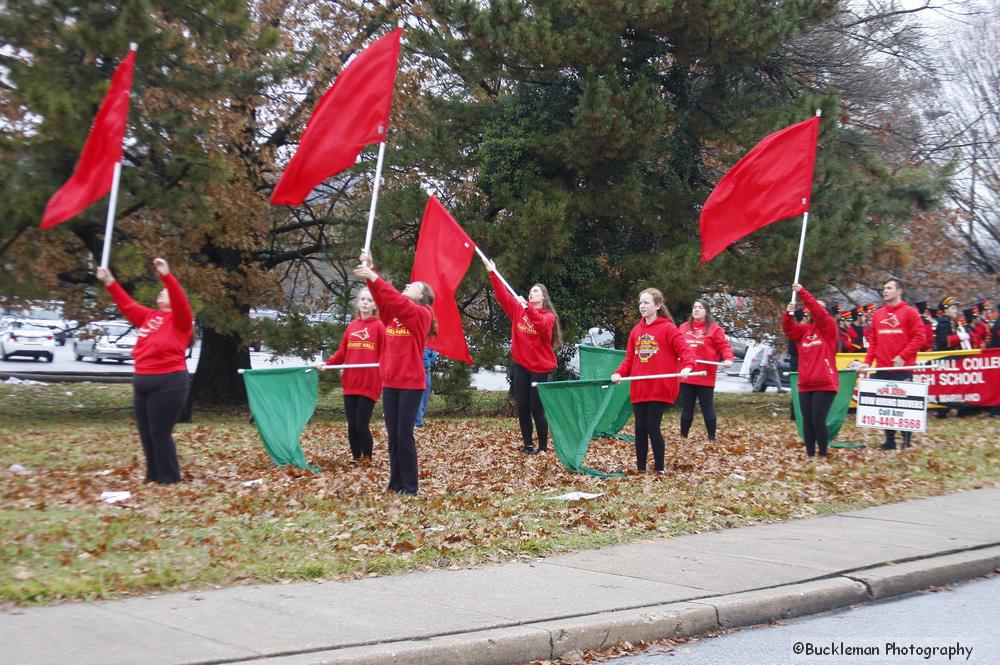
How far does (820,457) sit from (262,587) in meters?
8.10

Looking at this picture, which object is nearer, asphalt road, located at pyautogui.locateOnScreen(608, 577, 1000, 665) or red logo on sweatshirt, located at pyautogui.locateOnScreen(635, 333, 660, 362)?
asphalt road, located at pyautogui.locateOnScreen(608, 577, 1000, 665)

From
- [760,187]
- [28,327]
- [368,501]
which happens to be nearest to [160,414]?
[368,501]

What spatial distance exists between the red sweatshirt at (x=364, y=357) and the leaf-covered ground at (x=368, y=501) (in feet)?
2.75

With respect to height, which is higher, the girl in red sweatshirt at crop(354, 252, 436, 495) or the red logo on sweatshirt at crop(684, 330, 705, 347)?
the red logo on sweatshirt at crop(684, 330, 705, 347)

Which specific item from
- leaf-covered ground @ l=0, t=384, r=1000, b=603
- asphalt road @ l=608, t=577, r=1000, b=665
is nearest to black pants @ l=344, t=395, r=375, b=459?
leaf-covered ground @ l=0, t=384, r=1000, b=603

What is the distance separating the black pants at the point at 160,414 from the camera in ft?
32.4

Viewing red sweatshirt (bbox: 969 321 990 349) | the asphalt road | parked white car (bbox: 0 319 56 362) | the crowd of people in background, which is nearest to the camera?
the asphalt road

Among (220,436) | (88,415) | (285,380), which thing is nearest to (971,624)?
(285,380)

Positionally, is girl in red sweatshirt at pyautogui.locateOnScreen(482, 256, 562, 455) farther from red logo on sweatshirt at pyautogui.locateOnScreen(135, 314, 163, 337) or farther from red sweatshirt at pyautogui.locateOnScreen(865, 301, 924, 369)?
red sweatshirt at pyautogui.locateOnScreen(865, 301, 924, 369)

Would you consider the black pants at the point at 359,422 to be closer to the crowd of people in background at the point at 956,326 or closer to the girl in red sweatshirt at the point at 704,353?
the girl in red sweatshirt at the point at 704,353

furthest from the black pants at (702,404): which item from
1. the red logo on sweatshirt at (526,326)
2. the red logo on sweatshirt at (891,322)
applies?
the red logo on sweatshirt at (526,326)

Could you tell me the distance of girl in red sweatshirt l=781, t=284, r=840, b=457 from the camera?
12281 mm

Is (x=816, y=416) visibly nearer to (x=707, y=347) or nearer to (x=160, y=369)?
(x=707, y=347)

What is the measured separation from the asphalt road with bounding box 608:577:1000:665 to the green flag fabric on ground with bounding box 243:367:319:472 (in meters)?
6.24
